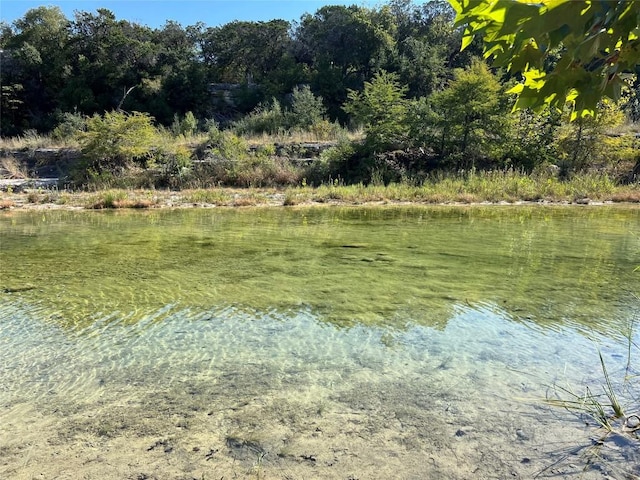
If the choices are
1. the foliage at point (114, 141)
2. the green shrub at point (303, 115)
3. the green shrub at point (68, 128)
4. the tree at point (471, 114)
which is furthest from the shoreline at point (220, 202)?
the green shrub at point (303, 115)

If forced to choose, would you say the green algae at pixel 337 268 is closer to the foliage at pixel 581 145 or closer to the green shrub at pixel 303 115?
the foliage at pixel 581 145

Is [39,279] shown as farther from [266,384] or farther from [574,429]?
[574,429]

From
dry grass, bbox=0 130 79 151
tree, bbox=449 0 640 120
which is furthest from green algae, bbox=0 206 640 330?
dry grass, bbox=0 130 79 151

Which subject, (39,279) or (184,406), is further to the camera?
(39,279)

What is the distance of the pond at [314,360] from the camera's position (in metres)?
2.24

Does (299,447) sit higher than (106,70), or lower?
lower

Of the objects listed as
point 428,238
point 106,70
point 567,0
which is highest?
point 106,70

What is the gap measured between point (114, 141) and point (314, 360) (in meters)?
18.9

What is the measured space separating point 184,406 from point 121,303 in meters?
2.36

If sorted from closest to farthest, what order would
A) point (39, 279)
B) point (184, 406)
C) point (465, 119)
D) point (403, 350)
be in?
point (184, 406) < point (403, 350) < point (39, 279) < point (465, 119)

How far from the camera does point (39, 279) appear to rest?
5609 millimetres

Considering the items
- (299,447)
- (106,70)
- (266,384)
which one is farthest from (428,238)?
(106,70)

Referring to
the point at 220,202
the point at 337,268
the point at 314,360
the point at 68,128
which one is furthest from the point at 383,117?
the point at 68,128

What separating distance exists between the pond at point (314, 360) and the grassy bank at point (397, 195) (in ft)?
23.6
